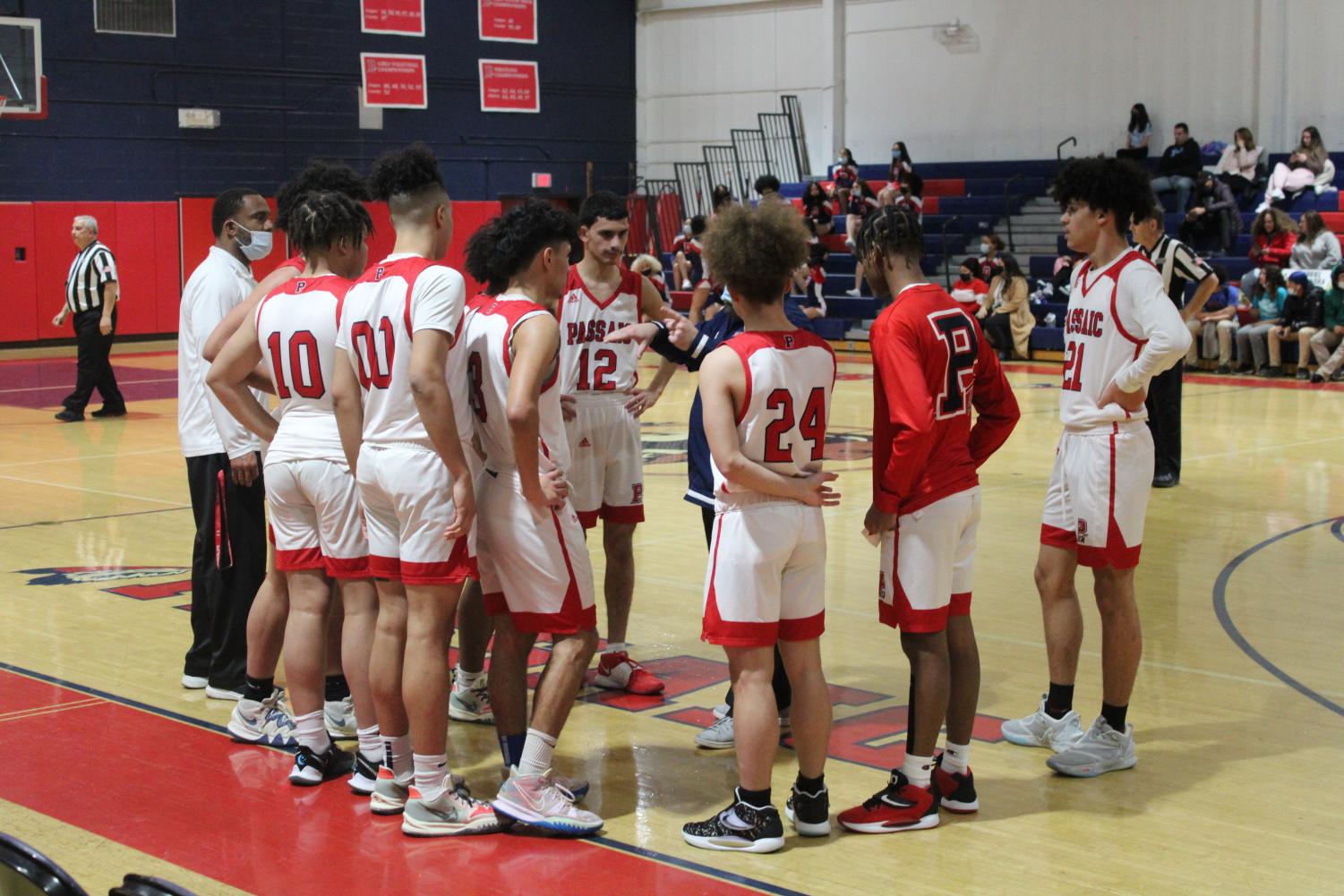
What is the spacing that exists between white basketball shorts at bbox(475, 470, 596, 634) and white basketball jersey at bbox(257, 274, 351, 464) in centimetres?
64

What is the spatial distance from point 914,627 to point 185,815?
225 centimetres

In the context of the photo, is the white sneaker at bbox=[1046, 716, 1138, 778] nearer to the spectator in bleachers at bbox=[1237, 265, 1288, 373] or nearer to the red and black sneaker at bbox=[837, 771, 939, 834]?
the red and black sneaker at bbox=[837, 771, 939, 834]

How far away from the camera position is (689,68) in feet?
94.3

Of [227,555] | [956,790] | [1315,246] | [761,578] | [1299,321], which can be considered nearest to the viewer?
[761,578]

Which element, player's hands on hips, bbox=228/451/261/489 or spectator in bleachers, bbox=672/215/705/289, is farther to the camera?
spectator in bleachers, bbox=672/215/705/289

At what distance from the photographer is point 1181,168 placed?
20781mm

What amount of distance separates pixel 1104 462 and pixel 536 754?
2.09m

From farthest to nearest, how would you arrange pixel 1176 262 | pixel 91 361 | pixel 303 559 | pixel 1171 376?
pixel 91 361 → pixel 1171 376 → pixel 1176 262 → pixel 303 559

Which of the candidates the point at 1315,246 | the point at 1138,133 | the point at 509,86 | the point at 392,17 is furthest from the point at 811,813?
the point at 509,86

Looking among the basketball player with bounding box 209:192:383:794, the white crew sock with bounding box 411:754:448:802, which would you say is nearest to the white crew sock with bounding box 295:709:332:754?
the basketball player with bounding box 209:192:383:794

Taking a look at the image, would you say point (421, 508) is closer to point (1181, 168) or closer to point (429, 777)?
point (429, 777)

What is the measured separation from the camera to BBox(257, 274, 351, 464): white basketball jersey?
4840mm

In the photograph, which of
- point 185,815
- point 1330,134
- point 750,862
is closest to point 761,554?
point 750,862

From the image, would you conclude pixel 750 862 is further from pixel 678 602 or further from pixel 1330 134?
pixel 1330 134
